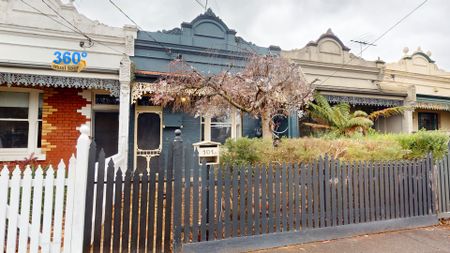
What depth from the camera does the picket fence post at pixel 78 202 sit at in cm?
323

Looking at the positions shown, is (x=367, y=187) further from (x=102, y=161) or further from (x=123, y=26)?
(x=123, y=26)

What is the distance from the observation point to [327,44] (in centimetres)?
1153

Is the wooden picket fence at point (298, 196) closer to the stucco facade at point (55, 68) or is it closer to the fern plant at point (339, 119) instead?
the fern plant at point (339, 119)

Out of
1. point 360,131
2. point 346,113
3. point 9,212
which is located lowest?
point 9,212

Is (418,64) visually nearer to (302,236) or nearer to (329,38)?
(329,38)

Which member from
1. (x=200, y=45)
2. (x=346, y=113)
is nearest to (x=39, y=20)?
(x=200, y=45)

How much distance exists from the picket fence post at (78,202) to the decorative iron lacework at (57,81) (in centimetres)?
452

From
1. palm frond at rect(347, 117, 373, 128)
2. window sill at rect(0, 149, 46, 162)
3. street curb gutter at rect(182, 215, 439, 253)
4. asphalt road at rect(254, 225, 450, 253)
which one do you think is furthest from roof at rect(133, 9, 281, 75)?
asphalt road at rect(254, 225, 450, 253)

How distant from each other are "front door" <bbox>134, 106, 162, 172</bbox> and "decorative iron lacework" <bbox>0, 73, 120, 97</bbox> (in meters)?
1.49

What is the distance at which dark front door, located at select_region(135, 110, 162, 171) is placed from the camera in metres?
8.74

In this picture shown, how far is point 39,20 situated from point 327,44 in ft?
35.6

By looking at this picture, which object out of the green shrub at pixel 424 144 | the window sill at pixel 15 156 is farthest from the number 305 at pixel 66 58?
the green shrub at pixel 424 144

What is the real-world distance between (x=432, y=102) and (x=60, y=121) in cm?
1493

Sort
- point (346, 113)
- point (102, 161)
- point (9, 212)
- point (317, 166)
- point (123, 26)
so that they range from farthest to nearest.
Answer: point (346, 113)
point (123, 26)
point (317, 166)
point (102, 161)
point (9, 212)
